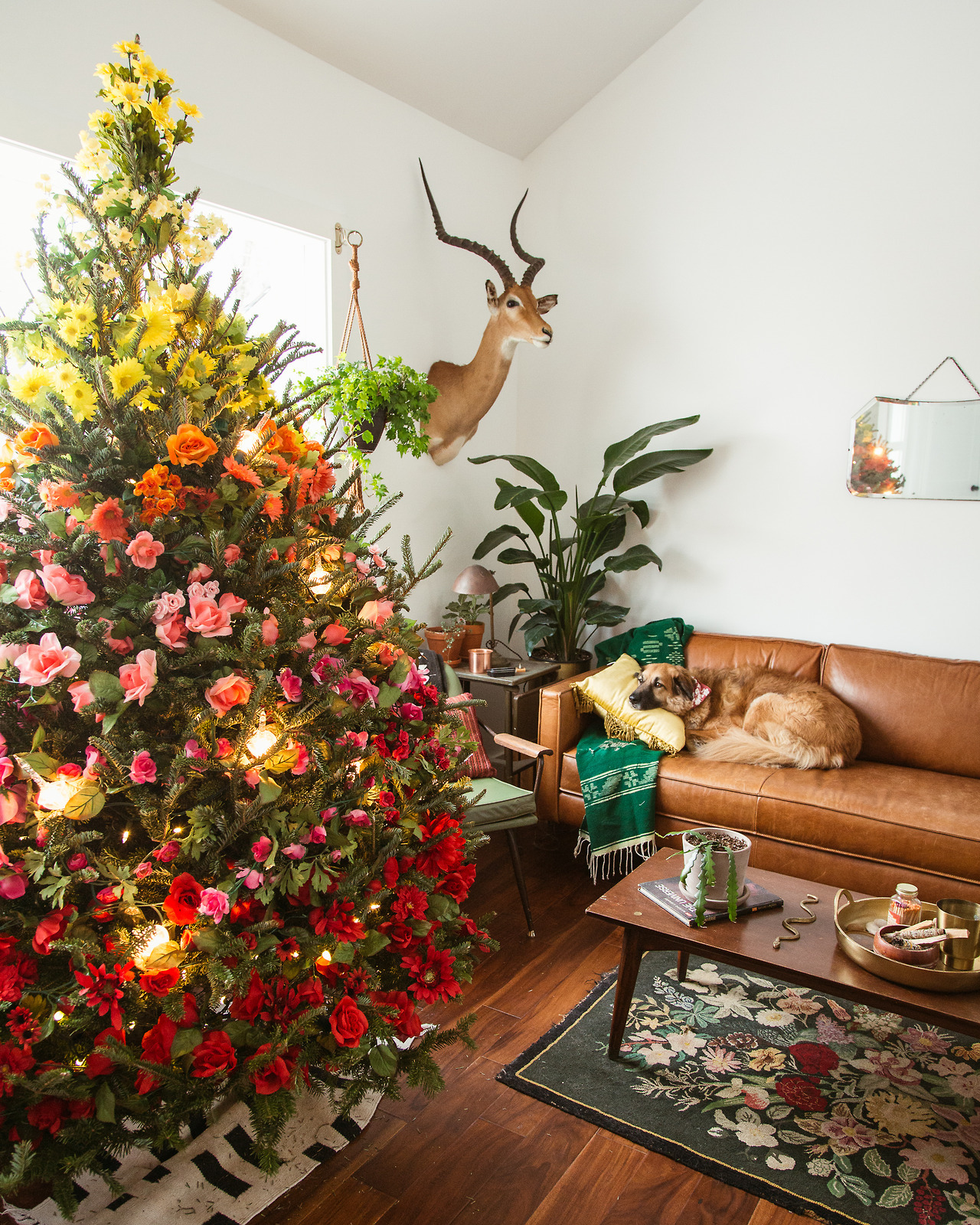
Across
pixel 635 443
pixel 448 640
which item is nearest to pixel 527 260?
pixel 635 443

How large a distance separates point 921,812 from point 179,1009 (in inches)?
89.1

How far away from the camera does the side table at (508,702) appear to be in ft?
11.2

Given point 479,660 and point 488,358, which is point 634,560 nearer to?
point 479,660

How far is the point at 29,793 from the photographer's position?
1.23 metres

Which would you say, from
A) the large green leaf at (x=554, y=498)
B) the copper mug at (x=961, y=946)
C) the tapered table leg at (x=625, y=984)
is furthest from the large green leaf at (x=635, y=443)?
the copper mug at (x=961, y=946)

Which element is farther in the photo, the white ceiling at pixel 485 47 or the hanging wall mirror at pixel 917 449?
the hanging wall mirror at pixel 917 449

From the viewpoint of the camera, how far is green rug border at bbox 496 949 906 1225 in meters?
1.64

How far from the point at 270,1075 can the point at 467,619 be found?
248cm

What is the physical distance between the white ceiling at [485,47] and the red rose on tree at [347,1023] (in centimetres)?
299

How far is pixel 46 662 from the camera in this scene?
1211 millimetres


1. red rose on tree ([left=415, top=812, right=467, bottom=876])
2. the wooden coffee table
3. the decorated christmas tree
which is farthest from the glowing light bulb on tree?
the wooden coffee table

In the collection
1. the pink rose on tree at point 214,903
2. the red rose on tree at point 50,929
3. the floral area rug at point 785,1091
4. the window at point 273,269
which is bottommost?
the floral area rug at point 785,1091

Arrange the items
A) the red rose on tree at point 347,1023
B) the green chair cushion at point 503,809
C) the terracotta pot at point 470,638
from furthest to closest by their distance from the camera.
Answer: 1. the terracotta pot at point 470,638
2. the green chair cushion at point 503,809
3. the red rose on tree at point 347,1023

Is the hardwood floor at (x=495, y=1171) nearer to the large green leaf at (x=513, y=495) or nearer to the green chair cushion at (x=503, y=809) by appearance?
the green chair cushion at (x=503, y=809)
